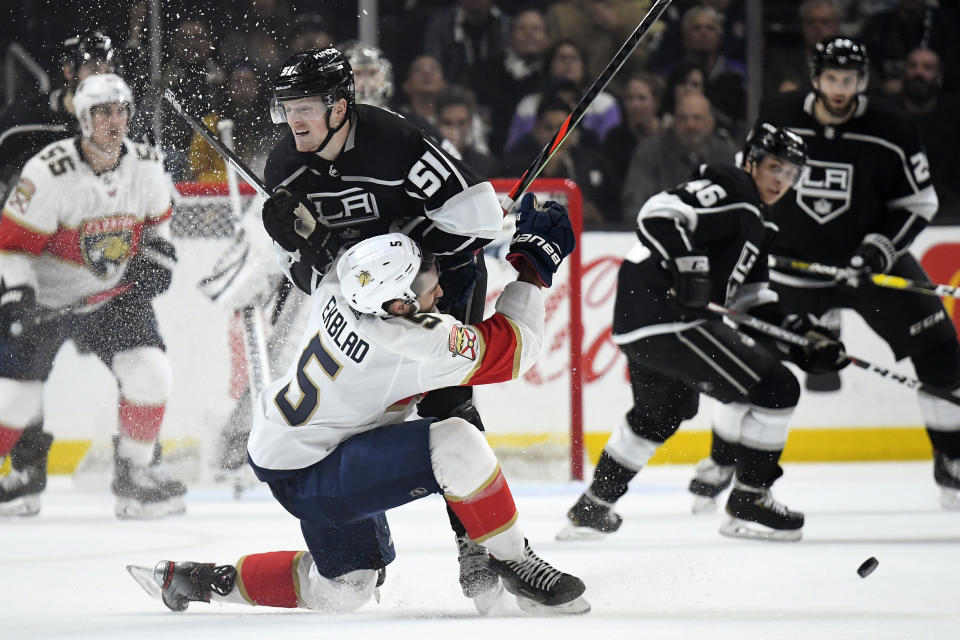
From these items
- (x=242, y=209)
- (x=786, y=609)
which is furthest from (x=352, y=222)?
(x=242, y=209)

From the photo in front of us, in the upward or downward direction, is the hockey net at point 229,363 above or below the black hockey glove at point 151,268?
below

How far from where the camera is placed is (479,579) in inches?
107

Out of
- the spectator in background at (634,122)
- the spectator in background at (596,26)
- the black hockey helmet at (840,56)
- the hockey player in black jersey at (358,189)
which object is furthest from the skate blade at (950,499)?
the spectator in background at (596,26)

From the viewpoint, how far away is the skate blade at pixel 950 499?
4.22 meters

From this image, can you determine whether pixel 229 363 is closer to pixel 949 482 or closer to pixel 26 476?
pixel 26 476

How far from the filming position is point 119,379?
432 centimetres

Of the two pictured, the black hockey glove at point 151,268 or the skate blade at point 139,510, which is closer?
the skate blade at point 139,510

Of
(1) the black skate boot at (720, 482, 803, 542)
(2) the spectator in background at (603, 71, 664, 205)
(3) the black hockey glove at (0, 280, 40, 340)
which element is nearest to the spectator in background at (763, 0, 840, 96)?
(2) the spectator in background at (603, 71, 664, 205)

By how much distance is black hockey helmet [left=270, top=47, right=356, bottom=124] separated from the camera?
8.70ft

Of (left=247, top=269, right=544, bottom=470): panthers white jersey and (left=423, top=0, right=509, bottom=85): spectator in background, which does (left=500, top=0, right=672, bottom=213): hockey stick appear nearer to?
(left=247, top=269, right=544, bottom=470): panthers white jersey

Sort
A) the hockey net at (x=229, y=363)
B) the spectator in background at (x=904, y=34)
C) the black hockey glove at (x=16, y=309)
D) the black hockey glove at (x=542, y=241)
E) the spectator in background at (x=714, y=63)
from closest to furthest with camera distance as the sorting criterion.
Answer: the black hockey glove at (x=542, y=241) → the black hockey glove at (x=16, y=309) → the hockey net at (x=229, y=363) → the spectator in background at (x=714, y=63) → the spectator in background at (x=904, y=34)

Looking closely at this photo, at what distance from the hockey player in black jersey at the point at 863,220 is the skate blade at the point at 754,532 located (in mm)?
441

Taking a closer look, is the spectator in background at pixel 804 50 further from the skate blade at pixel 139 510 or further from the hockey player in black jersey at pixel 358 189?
the hockey player in black jersey at pixel 358 189

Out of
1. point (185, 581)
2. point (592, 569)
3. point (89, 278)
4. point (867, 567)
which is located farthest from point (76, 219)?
point (867, 567)
